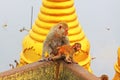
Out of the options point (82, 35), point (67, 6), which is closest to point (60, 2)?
point (67, 6)

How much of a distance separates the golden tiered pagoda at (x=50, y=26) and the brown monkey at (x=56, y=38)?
1.58 m

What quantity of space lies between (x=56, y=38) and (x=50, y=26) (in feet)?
5.86

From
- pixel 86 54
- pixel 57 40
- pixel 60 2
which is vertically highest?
pixel 60 2

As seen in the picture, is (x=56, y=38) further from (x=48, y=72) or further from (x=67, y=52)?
(x=48, y=72)

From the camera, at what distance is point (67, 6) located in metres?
8.93

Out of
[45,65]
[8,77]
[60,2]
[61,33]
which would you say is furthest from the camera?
[60,2]

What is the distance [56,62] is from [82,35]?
10.1ft

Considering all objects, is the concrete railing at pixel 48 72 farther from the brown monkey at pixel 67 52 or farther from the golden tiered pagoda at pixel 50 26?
the golden tiered pagoda at pixel 50 26

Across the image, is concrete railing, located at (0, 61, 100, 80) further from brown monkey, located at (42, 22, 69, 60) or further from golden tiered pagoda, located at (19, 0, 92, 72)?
→ golden tiered pagoda, located at (19, 0, 92, 72)

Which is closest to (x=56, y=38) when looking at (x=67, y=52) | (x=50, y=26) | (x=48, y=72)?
(x=67, y=52)

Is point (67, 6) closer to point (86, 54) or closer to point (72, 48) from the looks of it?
point (86, 54)

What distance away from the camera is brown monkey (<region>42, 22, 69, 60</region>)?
7.07 meters

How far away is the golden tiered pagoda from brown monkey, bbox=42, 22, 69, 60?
1.58 meters

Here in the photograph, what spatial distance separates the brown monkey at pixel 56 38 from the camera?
278 inches
